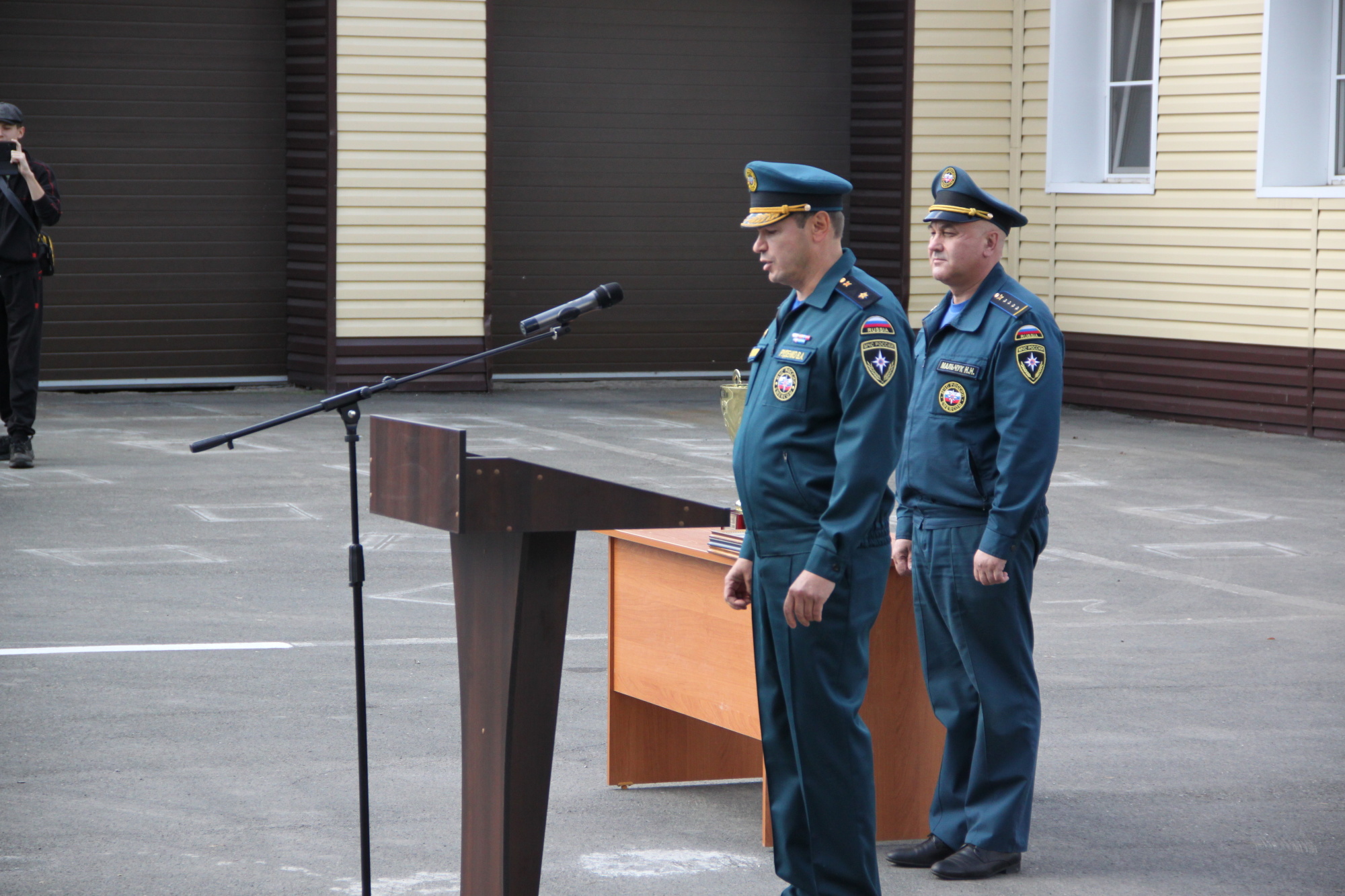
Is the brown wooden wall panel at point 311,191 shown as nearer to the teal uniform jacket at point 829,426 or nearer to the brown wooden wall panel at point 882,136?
the brown wooden wall panel at point 882,136

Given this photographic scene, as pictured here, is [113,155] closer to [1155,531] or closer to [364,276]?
[364,276]

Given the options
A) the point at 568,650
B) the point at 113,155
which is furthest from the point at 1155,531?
the point at 113,155

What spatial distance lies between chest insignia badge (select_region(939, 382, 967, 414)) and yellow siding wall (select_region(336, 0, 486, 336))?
1206cm

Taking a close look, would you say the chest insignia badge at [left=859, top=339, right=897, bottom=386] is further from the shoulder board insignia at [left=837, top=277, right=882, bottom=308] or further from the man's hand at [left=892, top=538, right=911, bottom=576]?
the man's hand at [left=892, top=538, right=911, bottom=576]

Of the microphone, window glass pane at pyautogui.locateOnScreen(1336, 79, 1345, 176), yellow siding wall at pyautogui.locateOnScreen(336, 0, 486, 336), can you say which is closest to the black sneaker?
yellow siding wall at pyautogui.locateOnScreen(336, 0, 486, 336)

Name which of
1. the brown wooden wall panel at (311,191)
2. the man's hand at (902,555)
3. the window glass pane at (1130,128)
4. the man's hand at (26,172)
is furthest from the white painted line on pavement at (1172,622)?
the brown wooden wall panel at (311,191)

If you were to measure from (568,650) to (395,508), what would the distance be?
12.2ft

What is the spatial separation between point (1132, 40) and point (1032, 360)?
12689 millimetres

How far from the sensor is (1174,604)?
892 cm

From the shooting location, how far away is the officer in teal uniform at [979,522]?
5117 mm

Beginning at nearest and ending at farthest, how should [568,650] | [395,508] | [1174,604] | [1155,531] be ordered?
1. [395,508]
2. [568,650]
3. [1174,604]
4. [1155,531]

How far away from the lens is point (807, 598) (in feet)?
14.3

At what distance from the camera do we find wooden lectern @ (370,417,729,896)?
154 inches

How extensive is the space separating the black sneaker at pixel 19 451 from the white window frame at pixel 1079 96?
9400mm
